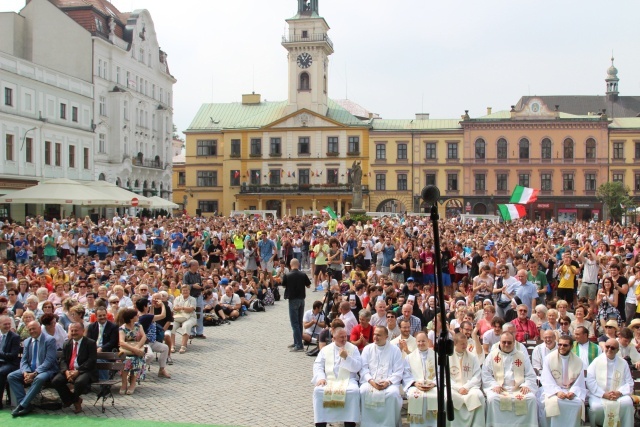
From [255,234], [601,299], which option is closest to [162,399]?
[601,299]

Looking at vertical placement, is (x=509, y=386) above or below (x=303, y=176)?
below

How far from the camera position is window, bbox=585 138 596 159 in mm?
67688

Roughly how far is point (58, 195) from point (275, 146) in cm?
4285

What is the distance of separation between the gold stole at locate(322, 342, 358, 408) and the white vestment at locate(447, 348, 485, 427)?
56.1 inches

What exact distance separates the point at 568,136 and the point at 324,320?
196 ft

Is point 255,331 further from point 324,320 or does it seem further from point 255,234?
point 255,234

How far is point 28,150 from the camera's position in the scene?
136 feet

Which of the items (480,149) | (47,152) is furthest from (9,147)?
(480,149)

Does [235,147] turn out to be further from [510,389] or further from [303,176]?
[510,389]

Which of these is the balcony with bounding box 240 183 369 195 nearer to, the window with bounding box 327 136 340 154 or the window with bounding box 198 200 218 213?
the window with bounding box 327 136 340 154

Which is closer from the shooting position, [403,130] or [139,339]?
[139,339]

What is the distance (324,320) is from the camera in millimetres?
13680

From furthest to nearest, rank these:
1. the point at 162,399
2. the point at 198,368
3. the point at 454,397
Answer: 1. the point at 198,368
2. the point at 162,399
3. the point at 454,397

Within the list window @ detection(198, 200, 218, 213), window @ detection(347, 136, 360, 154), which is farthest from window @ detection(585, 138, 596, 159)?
window @ detection(198, 200, 218, 213)
